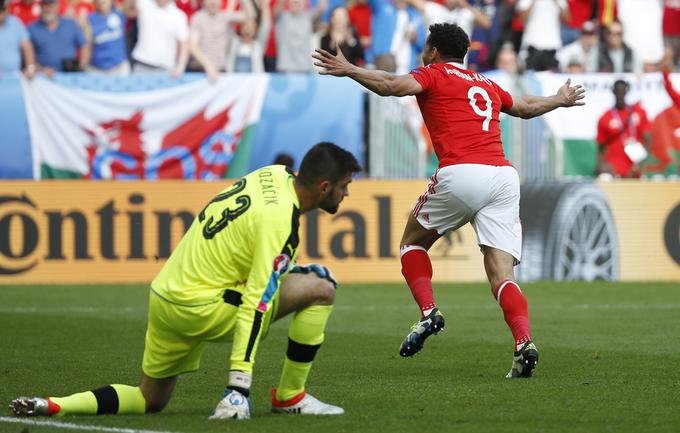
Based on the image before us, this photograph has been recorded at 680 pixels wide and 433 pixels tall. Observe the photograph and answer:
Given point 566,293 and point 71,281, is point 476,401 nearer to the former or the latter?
point 566,293

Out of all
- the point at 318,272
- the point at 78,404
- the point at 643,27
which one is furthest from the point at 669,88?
the point at 78,404

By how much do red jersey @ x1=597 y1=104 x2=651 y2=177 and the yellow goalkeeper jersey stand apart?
12.9 meters

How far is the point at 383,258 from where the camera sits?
18469 millimetres

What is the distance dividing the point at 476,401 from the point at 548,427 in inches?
42.0

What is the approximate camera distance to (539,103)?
994 cm

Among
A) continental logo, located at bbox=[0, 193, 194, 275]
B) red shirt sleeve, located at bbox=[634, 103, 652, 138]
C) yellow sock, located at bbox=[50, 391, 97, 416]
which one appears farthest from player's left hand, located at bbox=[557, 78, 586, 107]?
red shirt sleeve, located at bbox=[634, 103, 652, 138]

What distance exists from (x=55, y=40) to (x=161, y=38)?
4.95 ft

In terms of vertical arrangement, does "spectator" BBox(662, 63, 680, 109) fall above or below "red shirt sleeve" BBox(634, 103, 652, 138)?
above

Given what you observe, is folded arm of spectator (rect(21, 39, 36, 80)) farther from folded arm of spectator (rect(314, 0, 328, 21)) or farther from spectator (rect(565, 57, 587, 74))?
spectator (rect(565, 57, 587, 74))

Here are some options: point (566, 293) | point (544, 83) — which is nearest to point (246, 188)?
point (566, 293)

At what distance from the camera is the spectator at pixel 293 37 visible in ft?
65.4

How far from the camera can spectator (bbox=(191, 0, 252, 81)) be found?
1988 centimetres

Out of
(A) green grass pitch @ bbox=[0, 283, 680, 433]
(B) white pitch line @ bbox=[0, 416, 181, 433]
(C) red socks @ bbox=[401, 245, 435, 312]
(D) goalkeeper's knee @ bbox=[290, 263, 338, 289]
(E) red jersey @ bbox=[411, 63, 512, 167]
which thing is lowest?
(A) green grass pitch @ bbox=[0, 283, 680, 433]

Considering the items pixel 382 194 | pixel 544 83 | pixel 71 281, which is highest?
pixel 544 83
